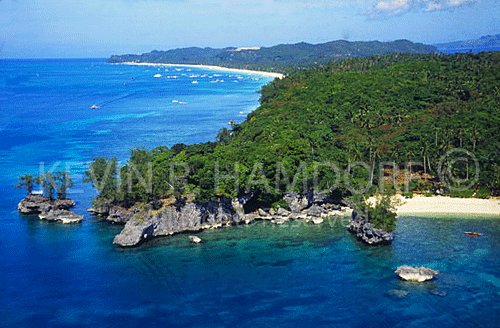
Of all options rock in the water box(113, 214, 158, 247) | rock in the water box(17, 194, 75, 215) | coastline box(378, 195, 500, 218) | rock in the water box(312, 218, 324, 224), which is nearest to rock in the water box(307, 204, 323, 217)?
rock in the water box(312, 218, 324, 224)

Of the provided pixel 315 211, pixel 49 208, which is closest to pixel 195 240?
pixel 315 211

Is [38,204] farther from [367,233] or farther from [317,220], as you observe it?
[367,233]

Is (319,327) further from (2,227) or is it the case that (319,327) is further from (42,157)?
(42,157)

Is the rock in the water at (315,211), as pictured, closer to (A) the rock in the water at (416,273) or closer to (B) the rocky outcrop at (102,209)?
(A) the rock in the water at (416,273)

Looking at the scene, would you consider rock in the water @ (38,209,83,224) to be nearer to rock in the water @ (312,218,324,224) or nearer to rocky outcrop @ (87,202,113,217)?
rocky outcrop @ (87,202,113,217)

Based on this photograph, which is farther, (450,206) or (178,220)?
(450,206)
